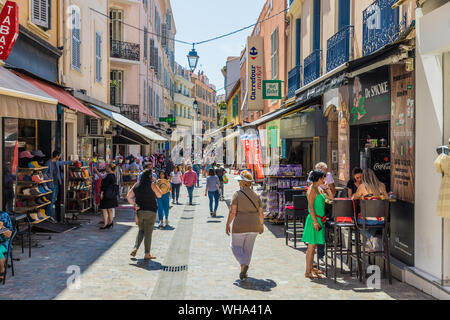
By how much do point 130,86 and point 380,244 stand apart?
20.8 meters

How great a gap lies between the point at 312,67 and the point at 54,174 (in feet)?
25.8

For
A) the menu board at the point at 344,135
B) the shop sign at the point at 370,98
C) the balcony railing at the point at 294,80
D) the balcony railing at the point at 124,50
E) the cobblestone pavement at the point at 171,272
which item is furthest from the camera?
the balcony railing at the point at 124,50

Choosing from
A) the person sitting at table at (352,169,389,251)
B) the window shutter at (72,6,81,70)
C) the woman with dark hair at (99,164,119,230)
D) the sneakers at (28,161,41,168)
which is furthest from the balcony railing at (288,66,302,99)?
the person sitting at table at (352,169,389,251)

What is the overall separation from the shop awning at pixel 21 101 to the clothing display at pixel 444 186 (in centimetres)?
585

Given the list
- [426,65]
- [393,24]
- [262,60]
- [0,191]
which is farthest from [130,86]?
[426,65]

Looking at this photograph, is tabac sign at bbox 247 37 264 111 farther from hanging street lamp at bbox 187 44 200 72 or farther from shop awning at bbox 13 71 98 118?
shop awning at bbox 13 71 98 118

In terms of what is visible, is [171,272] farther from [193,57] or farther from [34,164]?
[193,57]

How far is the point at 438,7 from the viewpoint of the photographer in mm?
6156

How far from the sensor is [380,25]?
8922 mm

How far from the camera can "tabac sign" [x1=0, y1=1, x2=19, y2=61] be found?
8.45m

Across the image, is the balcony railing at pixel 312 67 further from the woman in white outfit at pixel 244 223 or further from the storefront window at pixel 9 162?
the storefront window at pixel 9 162

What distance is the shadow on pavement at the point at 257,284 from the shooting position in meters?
6.54

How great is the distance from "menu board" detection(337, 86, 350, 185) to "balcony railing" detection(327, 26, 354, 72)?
0.87m

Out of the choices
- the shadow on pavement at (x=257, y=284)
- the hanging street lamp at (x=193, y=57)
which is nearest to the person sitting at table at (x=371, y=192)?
the shadow on pavement at (x=257, y=284)
